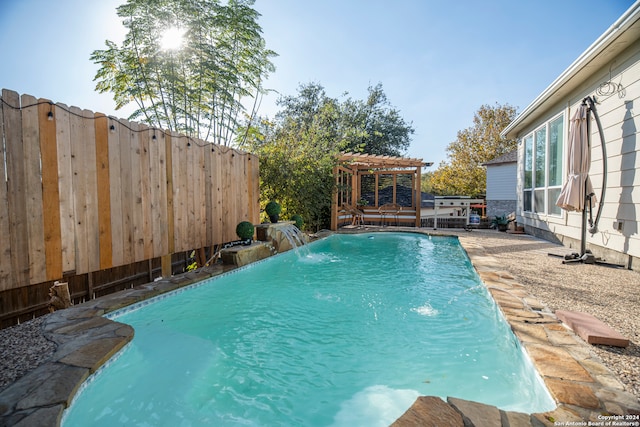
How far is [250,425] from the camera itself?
1814mm

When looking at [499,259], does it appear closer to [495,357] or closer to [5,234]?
[495,357]

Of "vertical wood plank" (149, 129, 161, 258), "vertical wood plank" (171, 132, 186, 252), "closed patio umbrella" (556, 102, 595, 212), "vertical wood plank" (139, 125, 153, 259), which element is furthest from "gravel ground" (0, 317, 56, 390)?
"closed patio umbrella" (556, 102, 595, 212)

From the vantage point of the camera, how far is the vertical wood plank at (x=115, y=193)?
3721 mm

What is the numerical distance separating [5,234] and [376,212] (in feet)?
39.5

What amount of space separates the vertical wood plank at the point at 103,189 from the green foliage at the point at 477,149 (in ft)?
75.9

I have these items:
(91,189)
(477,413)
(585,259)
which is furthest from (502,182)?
(91,189)

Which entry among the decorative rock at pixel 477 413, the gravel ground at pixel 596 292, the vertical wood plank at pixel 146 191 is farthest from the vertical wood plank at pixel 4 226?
the gravel ground at pixel 596 292

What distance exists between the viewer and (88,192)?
3.45 m

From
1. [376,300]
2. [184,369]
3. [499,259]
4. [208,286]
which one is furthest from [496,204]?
[184,369]

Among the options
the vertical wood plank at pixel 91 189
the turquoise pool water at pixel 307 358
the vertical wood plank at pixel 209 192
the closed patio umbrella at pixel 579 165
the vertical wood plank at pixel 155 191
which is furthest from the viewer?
the vertical wood plank at pixel 209 192

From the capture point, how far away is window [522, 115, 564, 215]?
6.94 meters

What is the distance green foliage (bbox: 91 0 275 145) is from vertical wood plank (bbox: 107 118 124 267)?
149 inches

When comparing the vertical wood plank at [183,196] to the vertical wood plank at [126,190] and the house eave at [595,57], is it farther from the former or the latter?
the house eave at [595,57]

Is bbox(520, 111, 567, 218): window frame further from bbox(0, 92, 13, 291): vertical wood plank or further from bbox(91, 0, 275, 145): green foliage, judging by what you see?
bbox(0, 92, 13, 291): vertical wood plank
